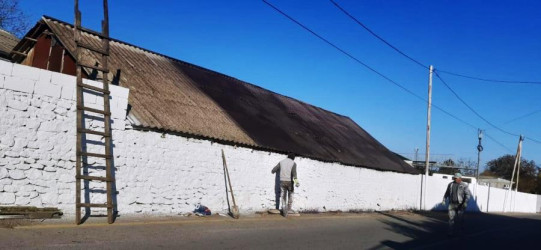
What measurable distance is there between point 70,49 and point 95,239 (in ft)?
20.0

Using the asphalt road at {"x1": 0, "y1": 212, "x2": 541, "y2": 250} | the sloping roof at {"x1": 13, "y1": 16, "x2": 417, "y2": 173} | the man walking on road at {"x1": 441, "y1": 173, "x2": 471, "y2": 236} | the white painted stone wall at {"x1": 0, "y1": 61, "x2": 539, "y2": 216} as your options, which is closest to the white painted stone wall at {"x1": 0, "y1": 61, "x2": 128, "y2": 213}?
the white painted stone wall at {"x1": 0, "y1": 61, "x2": 539, "y2": 216}

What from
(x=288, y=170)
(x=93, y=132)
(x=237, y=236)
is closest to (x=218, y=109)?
(x=288, y=170)

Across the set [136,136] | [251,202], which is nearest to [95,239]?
[136,136]

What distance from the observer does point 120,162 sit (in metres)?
10.8

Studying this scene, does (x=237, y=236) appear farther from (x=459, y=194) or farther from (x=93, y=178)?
(x=459, y=194)

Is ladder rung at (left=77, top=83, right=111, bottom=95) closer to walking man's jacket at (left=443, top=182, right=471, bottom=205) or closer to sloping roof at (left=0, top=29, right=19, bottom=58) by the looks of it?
sloping roof at (left=0, top=29, right=19, bottom=58)

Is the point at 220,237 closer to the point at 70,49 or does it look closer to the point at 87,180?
the point at 87,180

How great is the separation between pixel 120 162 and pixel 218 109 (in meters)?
5.72

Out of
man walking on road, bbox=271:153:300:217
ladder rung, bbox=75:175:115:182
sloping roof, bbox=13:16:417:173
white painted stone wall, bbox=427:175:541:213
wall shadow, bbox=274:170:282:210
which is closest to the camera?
ladder rung, bbox=75:175:115:182

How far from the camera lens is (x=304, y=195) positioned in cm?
1714

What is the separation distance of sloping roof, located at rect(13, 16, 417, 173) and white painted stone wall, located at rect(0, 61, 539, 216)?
501mm

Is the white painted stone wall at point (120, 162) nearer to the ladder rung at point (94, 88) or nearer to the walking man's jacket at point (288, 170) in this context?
the ladder rung at point (94, 88)

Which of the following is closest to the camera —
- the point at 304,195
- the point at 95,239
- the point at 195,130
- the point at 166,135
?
the point at 95,239

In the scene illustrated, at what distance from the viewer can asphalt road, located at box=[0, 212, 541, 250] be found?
25.0ft
